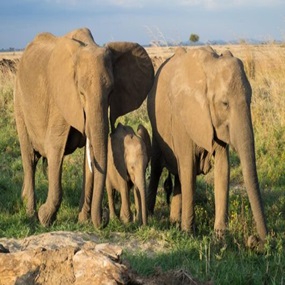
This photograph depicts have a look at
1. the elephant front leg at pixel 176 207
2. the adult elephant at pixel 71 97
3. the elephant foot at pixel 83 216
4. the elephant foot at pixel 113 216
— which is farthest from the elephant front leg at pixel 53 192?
the elephant front leg at pixel 176 207

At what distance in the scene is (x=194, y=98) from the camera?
7922 mm

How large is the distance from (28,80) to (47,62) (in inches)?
22.6

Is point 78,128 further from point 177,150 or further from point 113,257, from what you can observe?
point 113,257

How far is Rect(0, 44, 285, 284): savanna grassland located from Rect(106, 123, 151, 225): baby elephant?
0.40 metres

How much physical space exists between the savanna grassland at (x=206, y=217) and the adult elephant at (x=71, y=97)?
0.44 metres

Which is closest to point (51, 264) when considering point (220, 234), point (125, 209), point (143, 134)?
point (220, 234)

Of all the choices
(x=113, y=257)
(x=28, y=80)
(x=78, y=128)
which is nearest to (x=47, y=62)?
(x=28, y=80)

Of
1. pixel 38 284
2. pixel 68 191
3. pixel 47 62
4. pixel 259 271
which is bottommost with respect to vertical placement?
pixel 68 191

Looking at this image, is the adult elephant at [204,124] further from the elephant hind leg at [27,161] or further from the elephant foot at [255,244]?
the elephant hind leg at [27,161]

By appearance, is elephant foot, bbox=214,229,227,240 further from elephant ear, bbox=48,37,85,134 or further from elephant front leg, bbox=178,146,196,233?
elephant ear, bbox=48,37,85,134

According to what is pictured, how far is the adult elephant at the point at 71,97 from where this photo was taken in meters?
7.60

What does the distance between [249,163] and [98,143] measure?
1533mm

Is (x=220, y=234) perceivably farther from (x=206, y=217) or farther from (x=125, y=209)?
(x=206, y=217)

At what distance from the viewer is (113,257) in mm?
4426
